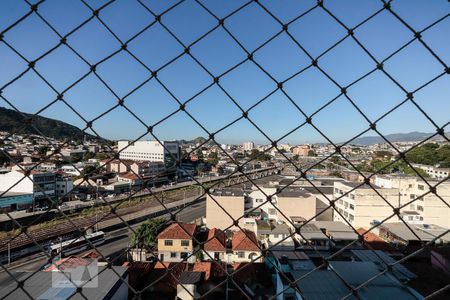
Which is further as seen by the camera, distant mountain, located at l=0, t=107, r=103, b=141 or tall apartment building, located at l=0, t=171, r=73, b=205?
tall apartment building, located at l=0, t=171, r=73, b=205

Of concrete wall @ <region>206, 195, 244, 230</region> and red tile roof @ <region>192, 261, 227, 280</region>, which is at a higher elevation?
concrete wall @ <region>206, 195, 244, 230</region>

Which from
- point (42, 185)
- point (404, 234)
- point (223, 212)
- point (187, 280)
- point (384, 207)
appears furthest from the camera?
point (42, 185)

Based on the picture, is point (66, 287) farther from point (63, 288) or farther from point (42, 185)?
point (42, 185)

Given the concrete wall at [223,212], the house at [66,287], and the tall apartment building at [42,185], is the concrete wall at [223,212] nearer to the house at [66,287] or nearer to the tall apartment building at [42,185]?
the house at [66,287]

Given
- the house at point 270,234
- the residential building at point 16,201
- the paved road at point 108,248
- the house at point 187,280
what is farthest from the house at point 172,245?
the residential building at point 16,201

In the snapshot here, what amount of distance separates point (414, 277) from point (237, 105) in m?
4.94

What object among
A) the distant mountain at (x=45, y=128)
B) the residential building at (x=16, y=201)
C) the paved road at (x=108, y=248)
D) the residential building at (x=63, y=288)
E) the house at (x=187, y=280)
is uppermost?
the distant mountain at (x=45, y=128)

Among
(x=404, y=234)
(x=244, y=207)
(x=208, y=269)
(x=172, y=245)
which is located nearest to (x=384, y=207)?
(x=404, y=234)

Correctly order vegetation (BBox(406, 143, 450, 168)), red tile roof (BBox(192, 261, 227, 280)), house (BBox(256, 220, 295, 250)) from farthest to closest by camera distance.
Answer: vegetation (BBox(406, 143, 450, 168))
house (BBox(256, 220, 295, 250))
red tile roof (BBox(192, 261, 227, 280))

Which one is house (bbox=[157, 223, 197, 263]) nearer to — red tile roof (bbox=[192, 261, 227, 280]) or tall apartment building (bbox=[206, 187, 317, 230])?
red tile roof (bbox=[192, 261, 227, 280])

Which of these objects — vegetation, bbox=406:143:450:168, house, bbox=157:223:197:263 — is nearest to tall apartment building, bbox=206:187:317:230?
house, bbox=157:223:197:263

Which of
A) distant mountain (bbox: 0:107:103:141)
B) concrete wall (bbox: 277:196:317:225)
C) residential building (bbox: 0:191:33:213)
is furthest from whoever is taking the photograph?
residential building (bbox: 0:191:33:213)

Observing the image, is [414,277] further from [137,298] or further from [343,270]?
[137,298]

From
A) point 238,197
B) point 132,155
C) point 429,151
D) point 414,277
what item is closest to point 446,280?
point 414,277
